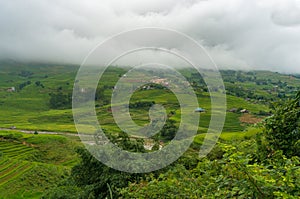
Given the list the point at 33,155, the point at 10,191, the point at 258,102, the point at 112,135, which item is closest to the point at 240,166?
the point at 112,135

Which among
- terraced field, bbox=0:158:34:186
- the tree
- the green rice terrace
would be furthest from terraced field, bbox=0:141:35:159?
the tree

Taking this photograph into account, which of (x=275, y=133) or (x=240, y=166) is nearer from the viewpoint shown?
(x=240, y=166)

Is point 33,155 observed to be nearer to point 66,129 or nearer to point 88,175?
point 66,129

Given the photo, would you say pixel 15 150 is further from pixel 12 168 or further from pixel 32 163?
pixel 12 168

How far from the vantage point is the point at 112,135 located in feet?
33.9

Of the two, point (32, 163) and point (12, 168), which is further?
point (32, 163)

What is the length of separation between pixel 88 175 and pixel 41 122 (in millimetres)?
52687

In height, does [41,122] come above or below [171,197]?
below

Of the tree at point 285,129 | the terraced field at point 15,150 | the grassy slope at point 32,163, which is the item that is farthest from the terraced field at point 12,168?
the tree at point 285,129

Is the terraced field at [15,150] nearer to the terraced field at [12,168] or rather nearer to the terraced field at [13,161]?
the terraced field at [13,161]

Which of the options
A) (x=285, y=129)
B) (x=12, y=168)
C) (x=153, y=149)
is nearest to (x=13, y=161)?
(x=12, y=168)

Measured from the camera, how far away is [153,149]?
10086mm

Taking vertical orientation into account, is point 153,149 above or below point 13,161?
above

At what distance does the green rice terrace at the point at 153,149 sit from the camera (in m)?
2.48
